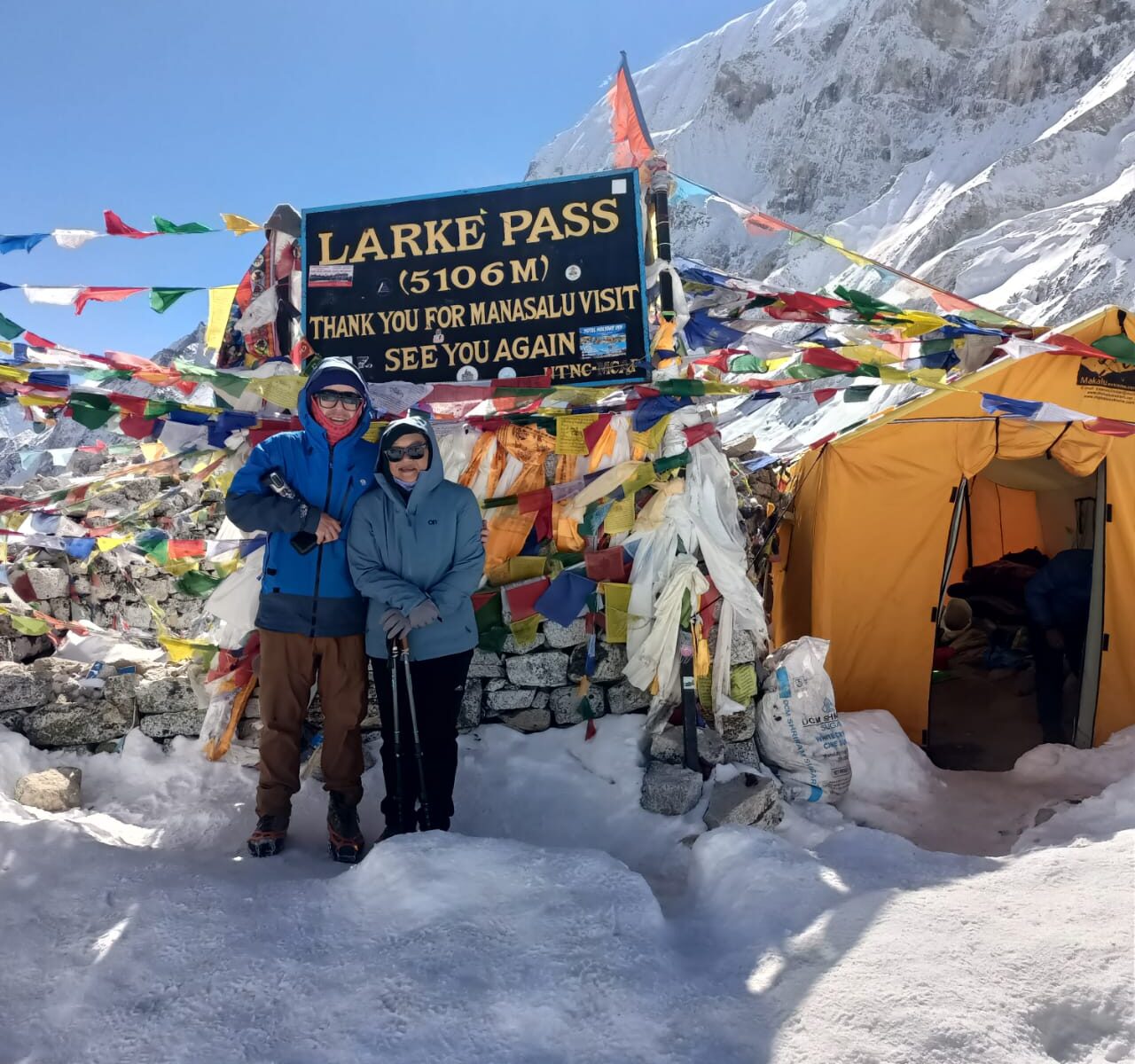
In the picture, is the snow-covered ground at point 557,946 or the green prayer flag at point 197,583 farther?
the green prayer flag at point 197,583

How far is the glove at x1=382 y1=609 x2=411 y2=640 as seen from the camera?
310 centimetres

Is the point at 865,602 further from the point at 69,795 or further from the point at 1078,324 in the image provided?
the point at 69,795

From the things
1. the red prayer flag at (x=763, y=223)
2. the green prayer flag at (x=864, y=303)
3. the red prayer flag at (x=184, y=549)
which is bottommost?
the red prayer flag at (x=184, y=549)

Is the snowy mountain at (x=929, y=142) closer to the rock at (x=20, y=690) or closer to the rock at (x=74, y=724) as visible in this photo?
the rock at (x=74, y=724)

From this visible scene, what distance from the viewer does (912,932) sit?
2.47 m

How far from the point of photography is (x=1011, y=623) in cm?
808

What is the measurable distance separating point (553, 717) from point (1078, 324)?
4.75 meters

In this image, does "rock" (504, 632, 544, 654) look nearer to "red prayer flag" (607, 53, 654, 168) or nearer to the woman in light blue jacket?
the woman in light blue jacket

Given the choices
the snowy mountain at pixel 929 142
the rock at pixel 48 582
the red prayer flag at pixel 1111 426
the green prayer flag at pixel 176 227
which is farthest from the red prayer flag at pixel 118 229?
the snowy mountain at pixel 929 142

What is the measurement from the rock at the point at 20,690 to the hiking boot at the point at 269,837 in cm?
182

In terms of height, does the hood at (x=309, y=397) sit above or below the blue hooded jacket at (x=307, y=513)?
above

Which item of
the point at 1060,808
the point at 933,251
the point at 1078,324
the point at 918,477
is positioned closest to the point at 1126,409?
the point at 1078,324

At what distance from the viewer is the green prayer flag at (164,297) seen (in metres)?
4.54

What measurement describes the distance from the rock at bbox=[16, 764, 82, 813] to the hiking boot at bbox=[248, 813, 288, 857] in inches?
42.7
